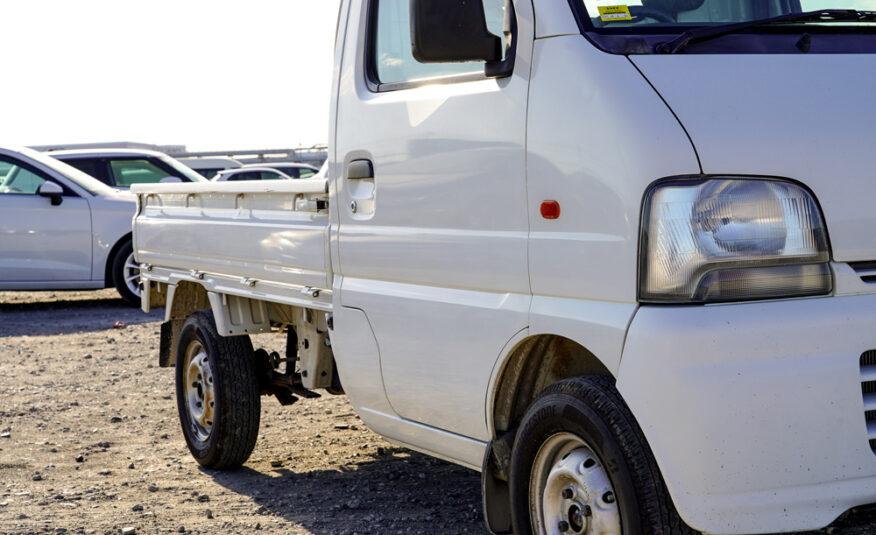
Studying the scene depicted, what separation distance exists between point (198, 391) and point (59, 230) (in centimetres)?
742

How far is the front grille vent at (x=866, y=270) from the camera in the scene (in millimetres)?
3009

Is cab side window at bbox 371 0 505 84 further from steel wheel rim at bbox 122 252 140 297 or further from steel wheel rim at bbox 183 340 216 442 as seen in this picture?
steel wheel rim at bbox 122 252 140 297

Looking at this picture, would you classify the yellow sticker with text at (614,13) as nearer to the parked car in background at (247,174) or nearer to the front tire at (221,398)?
the front tire at (221,398)

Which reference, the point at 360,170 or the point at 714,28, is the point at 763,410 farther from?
the point at 360,170

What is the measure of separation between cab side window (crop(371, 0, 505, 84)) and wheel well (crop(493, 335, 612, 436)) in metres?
0.96

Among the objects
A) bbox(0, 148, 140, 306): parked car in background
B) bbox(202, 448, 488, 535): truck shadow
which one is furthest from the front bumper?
bbox(0, 148, 140, 306): parked car in background

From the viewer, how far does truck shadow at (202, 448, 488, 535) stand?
4.86 meters

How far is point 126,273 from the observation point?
1309cm

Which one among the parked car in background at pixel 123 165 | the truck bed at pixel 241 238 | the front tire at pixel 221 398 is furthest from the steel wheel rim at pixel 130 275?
the front tire at pixel 221 398

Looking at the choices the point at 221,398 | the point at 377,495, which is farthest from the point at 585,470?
the point at 221,398

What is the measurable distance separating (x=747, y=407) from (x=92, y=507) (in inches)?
135

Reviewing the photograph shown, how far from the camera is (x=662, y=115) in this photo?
9.91 ft

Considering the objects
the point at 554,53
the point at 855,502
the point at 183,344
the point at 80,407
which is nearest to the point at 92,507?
the point at 183,344

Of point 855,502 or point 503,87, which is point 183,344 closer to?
point 503,87
